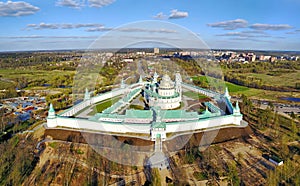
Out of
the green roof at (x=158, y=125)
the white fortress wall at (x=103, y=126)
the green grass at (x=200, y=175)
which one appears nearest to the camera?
the green grass at (x=200, y=175)

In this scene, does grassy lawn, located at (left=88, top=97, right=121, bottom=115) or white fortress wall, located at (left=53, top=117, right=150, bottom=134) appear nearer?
white fortress wall, located at (left=53, top=117, right=150, bottom=134)

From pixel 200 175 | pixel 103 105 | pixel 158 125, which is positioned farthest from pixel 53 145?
pixel 200 175

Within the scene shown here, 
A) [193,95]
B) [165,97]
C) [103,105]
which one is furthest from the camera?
[193,95]

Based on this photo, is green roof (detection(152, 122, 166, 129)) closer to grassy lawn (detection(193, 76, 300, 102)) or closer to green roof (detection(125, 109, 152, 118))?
green roof (detection(125, 109, 152, 118))

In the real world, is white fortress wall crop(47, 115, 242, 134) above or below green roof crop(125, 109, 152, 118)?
below

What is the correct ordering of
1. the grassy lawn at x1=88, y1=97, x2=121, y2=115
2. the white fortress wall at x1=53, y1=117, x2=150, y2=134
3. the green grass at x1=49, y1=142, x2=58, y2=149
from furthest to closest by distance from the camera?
the grassy lawn at x1=88, y1=97, x2=121, y2=115 < the white fortress wall at x1=53, y1=117, x2=150, y2=134 < the green grass at x1=49, y1=142, x2=58, y2=149

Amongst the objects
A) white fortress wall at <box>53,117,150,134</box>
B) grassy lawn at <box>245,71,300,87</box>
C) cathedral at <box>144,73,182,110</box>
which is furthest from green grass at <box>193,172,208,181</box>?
grassy lawn at <box>245,71,300,87</box>

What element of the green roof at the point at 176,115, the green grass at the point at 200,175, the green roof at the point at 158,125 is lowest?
the green grass at the point at 200,175

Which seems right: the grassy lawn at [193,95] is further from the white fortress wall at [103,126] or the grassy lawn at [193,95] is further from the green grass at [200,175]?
the green grass at [200,175]

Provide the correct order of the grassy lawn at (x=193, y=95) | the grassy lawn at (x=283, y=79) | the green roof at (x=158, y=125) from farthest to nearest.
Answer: the grassy lawn at (x=283, y=79) < the grassy lawn at (x=193, y=95) < the green roof at (x=158, y=125)

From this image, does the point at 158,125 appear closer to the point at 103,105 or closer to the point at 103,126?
the point at 103,126

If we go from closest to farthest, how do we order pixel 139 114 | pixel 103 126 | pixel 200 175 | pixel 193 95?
pixel 200 175
pixel 103 126
pixel 139 114
pixel 193 95

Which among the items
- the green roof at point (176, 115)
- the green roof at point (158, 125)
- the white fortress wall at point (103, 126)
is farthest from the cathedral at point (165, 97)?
the green roof at point (158, 125)
